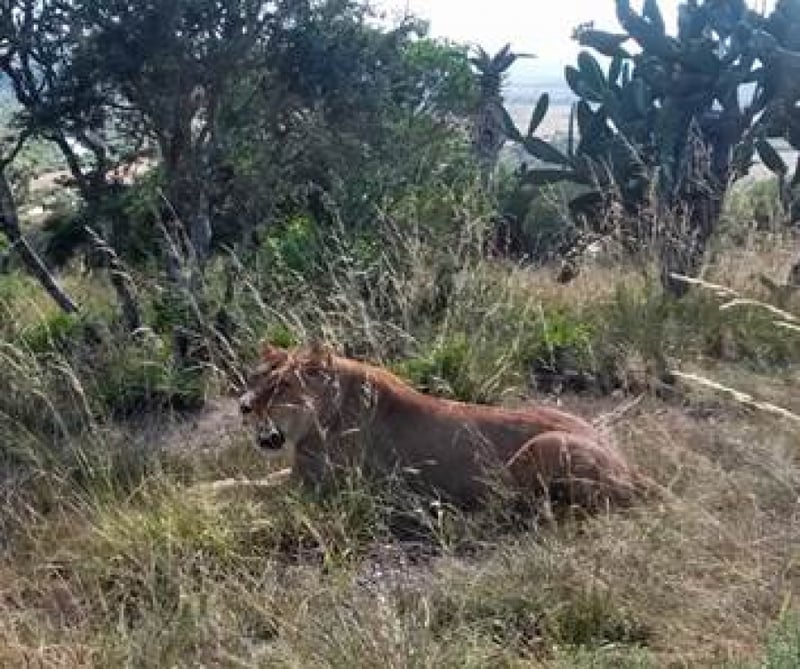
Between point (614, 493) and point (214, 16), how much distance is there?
3575 mm

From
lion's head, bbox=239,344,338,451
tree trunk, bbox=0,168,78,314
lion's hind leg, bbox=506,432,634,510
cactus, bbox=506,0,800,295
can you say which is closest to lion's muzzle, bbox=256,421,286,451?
lion's head, bbox=239,344,338,451

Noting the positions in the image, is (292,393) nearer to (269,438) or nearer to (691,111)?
(269,438)

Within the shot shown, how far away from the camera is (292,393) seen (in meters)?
5.19

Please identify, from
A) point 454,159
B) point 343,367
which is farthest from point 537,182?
point 343,367

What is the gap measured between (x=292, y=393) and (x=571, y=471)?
1.21 meters

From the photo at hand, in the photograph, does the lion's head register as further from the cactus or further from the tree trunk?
the cactus

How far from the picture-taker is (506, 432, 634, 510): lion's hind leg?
469 centimetres

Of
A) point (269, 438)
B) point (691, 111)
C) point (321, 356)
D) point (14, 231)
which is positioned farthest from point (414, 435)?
point (691, 111)

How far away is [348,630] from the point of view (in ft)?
11.7

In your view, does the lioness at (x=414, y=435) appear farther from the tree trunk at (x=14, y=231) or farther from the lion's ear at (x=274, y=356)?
the tree trunk at (x=14, y=231)

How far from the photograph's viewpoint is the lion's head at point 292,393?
5180mm

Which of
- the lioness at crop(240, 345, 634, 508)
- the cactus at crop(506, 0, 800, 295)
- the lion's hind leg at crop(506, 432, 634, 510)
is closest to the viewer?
the lion's hind leg at crop(506, 432, 634, 510)

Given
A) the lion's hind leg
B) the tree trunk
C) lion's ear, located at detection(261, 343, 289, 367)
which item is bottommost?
the lion's hind leg

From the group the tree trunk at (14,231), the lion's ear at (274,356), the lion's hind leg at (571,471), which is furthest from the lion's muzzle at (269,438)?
the tree trunk at (14,231)
